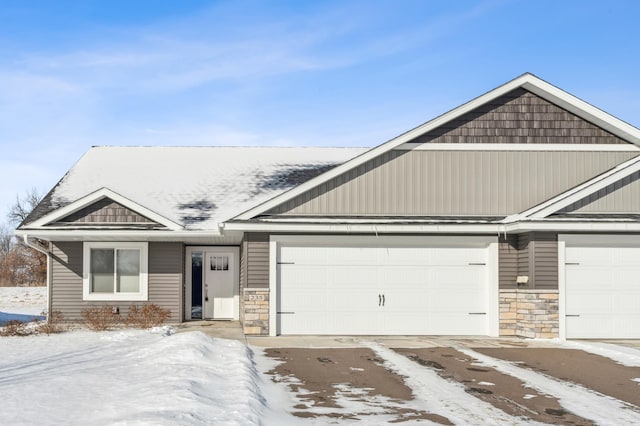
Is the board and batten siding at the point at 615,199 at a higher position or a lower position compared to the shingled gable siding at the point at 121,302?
higher

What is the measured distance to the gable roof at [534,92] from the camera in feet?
53.2

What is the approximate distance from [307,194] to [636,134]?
329 inches

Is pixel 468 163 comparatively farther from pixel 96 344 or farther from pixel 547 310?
pixel 96 344

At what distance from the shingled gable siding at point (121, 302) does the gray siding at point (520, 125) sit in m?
8.02

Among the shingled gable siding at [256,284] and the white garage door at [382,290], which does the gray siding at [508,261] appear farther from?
the shingled gable siding at [256,284]

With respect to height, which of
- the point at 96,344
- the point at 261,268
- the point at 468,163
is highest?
the point at 468,163

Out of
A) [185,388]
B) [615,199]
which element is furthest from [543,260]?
[185,388]

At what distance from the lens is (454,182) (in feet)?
54.9

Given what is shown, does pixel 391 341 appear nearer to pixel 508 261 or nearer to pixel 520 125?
pixel 508 261

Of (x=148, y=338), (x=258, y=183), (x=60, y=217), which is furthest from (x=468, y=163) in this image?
(x=60, y=217)

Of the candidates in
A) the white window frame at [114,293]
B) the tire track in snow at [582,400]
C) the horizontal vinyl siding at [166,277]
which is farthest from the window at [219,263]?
the tire track in snow at [582,400]

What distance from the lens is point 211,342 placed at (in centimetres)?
1304

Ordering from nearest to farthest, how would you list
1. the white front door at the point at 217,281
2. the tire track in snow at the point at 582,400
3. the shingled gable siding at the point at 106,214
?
the tire track in snow at the point at 582,400 → the shingled gable siding at the point at 106,214 → the white front door at the point at 217,281

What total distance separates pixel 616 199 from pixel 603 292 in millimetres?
2264
